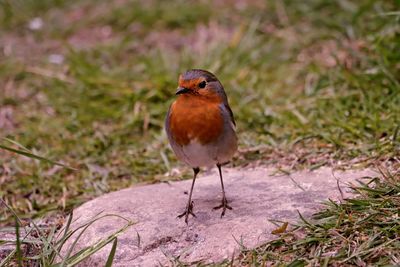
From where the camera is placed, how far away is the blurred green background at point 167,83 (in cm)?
491

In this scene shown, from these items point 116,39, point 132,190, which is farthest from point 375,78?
point 116,39

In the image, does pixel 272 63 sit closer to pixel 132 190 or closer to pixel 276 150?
pixel 276 150

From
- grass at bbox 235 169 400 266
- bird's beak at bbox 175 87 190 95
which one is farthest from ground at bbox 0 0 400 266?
bird's beak at bbox 175 87 190 95

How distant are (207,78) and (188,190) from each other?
2.56 feet

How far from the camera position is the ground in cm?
489

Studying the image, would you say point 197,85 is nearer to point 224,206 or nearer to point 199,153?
point 199,153

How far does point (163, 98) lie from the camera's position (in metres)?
6.08

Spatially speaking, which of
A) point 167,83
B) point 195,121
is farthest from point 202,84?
point 167,83

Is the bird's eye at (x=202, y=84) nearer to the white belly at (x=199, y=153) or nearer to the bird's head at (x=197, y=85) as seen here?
the bird's head at (x=197, y=85)

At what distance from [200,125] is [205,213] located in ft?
1.65

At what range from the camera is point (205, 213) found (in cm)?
390

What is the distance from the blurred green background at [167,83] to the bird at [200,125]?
80cm

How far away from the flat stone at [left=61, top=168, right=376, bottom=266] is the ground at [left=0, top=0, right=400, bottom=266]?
358 mm

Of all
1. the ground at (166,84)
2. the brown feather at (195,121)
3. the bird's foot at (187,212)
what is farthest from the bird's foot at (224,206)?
the ground at (166,84)
